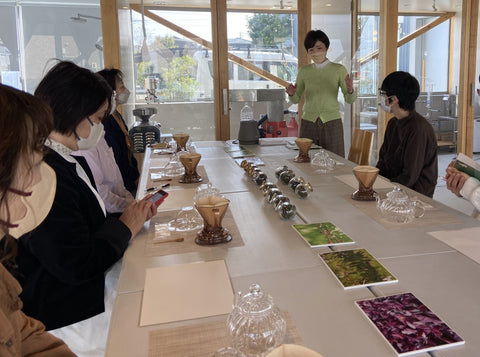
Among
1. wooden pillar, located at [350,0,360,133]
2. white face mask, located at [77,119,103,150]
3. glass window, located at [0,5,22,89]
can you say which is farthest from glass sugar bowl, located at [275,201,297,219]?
glass window, located at [0,5,22,89]

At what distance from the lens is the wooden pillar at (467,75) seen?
4639mm

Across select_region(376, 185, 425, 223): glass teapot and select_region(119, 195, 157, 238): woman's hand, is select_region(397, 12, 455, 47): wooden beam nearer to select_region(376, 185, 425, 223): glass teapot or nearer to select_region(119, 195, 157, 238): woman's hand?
select_region(376, 185, 425, 223): glass teapot

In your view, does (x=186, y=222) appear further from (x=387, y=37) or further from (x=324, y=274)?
(x=387, y=37)

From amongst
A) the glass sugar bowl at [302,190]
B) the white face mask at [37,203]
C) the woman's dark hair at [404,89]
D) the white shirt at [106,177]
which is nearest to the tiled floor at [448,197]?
the woman's dark hair at [404,89]

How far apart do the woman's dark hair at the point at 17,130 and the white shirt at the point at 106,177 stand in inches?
53.4

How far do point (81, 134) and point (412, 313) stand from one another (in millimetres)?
1263

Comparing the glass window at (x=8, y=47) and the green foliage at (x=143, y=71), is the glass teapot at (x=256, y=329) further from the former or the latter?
the glass window at (x=8, y=47)

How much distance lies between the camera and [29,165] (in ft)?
2.53

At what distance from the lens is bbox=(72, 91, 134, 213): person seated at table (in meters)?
2.18

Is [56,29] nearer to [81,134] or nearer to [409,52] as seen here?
[81,134]

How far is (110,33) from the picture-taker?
4.20 m

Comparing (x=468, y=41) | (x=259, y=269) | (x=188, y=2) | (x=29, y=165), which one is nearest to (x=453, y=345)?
(x=259, y=269)

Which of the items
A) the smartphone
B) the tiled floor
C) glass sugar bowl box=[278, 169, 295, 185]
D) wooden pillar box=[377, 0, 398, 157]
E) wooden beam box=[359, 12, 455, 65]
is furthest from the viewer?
wooden beam box=[359, 12, 455, 65]

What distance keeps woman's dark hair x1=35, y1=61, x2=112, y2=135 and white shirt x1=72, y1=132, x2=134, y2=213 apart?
564 mm
